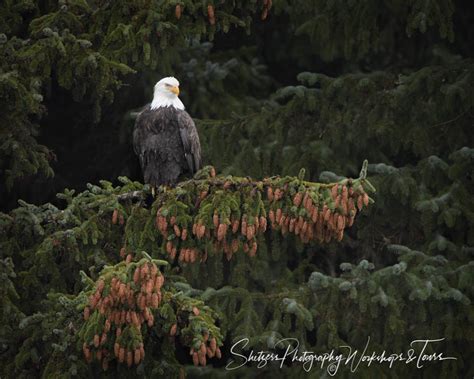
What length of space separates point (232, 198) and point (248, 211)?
13 cm

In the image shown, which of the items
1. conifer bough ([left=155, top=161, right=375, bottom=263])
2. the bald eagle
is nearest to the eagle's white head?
the bald eagle

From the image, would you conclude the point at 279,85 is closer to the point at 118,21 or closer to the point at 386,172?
the point at 386,172

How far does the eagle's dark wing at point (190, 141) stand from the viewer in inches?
328

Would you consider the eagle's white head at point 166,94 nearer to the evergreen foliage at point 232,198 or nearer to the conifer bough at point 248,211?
the evergreen foliage at point 232,198

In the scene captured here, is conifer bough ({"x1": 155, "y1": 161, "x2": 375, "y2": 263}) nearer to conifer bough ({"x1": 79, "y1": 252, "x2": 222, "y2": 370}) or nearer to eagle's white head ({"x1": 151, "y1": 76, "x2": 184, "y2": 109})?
conifer bough ({"x1": 79, "y1": 252, "x2": 222, "y2": 370})

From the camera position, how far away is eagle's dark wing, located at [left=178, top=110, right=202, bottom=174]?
27.3 feet

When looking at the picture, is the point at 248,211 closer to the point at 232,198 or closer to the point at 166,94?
the point at 232,198

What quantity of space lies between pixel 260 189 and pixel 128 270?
89 centimetres

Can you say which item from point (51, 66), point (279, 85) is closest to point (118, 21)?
point (51, 66)

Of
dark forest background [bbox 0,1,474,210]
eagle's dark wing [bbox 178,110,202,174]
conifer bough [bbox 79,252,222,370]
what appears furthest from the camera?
dark forest background [bbox 0,1,474,210]

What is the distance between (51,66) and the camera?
24.4 ft

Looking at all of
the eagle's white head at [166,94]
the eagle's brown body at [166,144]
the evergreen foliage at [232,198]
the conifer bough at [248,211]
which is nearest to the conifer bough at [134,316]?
the evergreen foliage at [232,198]

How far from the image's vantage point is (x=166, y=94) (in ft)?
27.7

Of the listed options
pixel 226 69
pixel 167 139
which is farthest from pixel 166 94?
pixel 226 69
